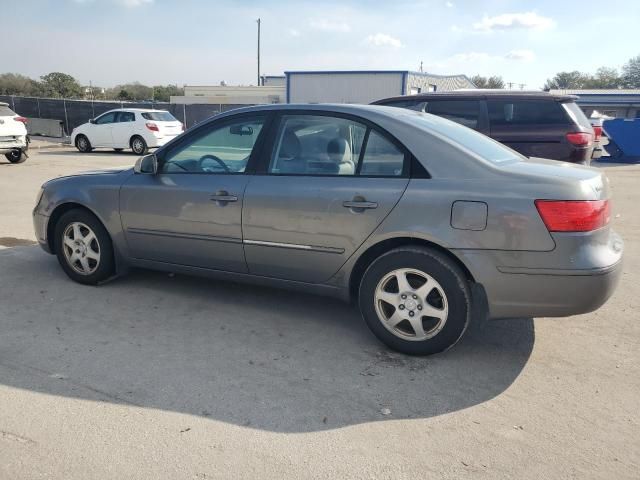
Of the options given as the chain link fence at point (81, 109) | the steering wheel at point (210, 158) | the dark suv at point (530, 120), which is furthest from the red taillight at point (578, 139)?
the chain link fence at point (81, 109)

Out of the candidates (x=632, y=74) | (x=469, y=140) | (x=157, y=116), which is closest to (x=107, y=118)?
(x=157, y=116)

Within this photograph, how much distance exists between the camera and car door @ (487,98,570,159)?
7539 mm

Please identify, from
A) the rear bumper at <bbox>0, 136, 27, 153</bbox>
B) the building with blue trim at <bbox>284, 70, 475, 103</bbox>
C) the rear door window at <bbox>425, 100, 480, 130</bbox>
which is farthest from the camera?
the building with blue trim at <bbox>284, 70, 475, 103</bbox>

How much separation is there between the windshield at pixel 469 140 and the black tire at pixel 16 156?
565 inches

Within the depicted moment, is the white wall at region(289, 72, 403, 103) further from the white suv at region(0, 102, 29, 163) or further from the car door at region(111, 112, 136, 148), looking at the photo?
the white suv at region(0, 102, 29, 163)

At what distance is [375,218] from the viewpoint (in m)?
3.58

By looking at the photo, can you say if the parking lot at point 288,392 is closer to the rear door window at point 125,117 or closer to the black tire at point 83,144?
the rear door window at point 125,117

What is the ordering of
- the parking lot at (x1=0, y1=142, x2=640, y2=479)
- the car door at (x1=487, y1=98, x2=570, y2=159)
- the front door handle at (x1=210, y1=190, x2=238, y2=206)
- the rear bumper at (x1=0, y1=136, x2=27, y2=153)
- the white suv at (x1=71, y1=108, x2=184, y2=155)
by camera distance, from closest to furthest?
1. the parking lot at (x1=0, y1=142, x2=640, y2=479)
2. the front door handle at (x1=210, y1=190, x2=238, y2=206)
3. the car door at (x1=487, y1=98, x2=570, y2=159)
4. the rear bumper at (x1=0, y1=136, x2=27, y2=153)
5. the white suv at (x1=71, y1=108, x2=184, y2=155)

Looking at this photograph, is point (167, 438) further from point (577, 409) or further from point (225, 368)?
point (577, 409)

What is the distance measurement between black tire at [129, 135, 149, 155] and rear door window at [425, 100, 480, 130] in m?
12.8

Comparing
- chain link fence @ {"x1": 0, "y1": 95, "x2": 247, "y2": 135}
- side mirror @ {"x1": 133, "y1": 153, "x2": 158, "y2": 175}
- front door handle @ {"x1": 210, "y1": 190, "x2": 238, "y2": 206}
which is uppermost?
chain link fence @ {"x1": 0, "y1": 95, "x2": 247, "y2": 135}

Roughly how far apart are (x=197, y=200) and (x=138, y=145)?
1543 cm

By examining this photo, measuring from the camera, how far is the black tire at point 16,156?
15.1 m

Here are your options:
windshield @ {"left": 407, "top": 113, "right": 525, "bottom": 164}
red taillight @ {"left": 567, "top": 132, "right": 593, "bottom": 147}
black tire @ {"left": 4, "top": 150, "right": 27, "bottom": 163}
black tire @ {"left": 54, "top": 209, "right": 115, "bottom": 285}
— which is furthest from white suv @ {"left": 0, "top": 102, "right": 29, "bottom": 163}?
windshield @ {"left": 407, "top": 113, "right": 525, "bottom": 164}
